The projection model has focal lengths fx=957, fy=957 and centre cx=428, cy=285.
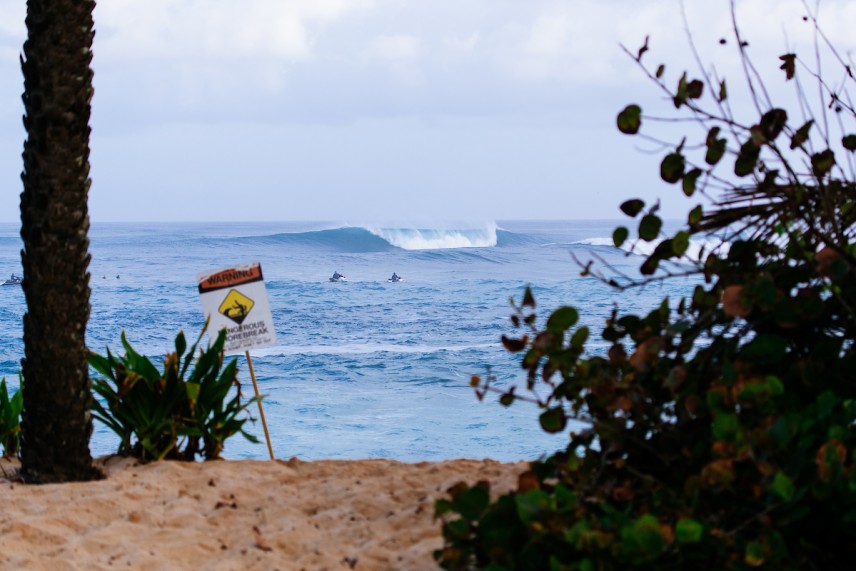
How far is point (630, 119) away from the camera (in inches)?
106

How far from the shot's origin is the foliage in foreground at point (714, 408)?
88.0 inches

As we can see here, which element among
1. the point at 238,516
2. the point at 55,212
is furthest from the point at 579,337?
the point at 55,212

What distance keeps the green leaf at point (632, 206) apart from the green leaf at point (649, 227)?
0.03 metres

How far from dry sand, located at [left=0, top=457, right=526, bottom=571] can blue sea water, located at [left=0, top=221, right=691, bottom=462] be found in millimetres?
670

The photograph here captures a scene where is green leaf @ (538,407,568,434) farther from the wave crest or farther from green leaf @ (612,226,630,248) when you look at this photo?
the wave crest

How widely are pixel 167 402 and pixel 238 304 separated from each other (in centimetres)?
70

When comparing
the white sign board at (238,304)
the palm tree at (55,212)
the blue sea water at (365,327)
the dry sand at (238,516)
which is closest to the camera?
the dry sand at (238,516)

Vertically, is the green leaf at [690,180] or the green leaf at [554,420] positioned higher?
the green leaf at [690,180]

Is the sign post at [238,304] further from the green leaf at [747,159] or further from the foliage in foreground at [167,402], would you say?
the green leaf at [747,159]

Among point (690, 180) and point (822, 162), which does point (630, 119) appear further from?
point (822, 162)

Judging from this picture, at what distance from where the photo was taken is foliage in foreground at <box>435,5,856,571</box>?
7.33 feet

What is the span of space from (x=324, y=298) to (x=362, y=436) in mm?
15333

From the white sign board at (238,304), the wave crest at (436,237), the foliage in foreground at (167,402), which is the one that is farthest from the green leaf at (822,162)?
the wave crest at (436,237)

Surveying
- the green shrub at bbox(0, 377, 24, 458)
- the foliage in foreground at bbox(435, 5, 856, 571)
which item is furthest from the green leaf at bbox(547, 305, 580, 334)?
the green shrub at bbox(0, 377, 24, 458)
